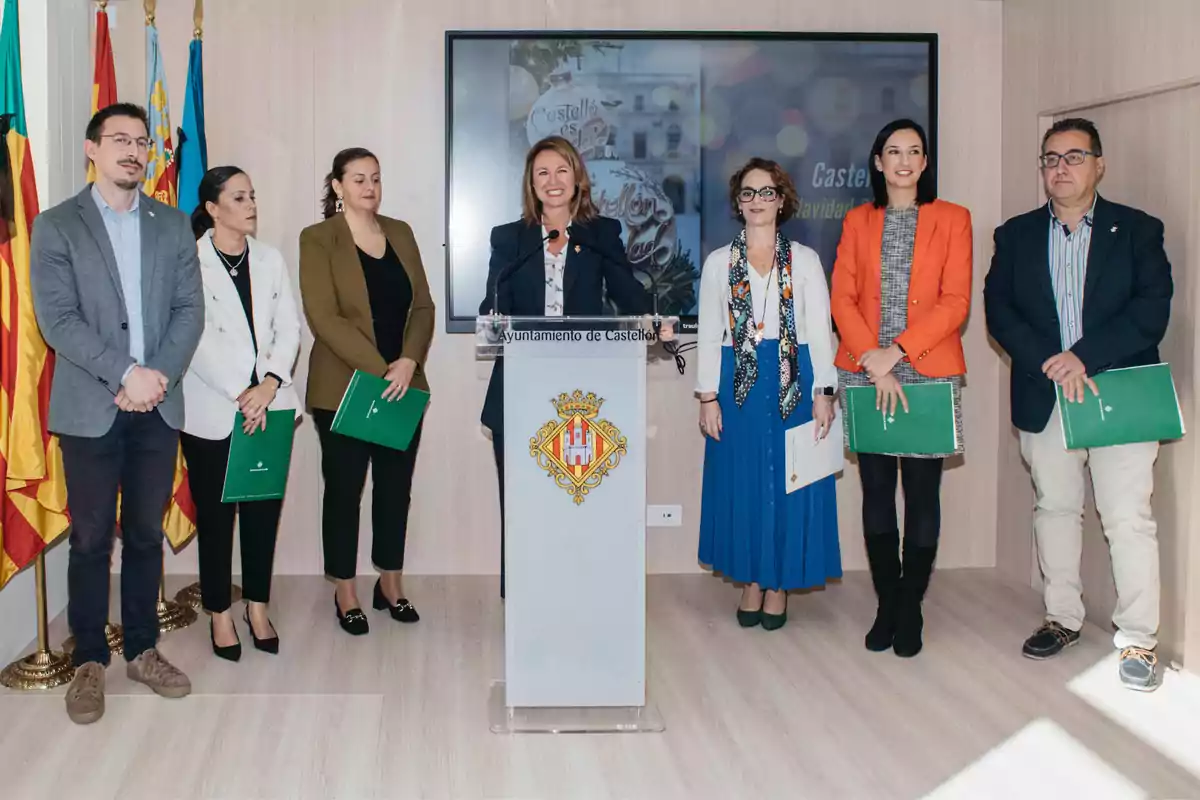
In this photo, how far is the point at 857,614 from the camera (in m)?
4.63

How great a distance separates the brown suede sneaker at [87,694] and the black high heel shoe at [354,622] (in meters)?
0.94

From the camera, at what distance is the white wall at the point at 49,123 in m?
4.13

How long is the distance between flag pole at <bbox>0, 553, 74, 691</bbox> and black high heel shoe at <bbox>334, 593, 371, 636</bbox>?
0.95 m

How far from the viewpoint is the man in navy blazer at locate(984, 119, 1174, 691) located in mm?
3842

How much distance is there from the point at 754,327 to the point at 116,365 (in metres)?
2.17

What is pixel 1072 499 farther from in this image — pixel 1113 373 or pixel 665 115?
pixel 665 115

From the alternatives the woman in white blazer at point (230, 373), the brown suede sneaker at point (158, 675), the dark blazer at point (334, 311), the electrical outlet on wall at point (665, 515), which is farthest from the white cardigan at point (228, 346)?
the electrical outlet on wall at point (665, 515)

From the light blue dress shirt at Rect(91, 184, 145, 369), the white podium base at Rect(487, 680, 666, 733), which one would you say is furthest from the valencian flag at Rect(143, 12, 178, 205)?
the white podium base at Rect(487, 680, 666, 733)

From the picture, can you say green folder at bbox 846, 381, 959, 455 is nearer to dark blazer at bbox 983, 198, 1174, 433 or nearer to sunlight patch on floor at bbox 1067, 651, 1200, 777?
dark blazer at bbox 983, 198, 1174, 433

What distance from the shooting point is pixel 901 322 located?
4078mm

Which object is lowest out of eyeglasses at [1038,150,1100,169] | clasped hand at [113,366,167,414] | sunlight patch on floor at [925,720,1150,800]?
sunlight patch on floor at [925,720,1150,800]

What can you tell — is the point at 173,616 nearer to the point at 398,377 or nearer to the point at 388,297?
the point at 398,377

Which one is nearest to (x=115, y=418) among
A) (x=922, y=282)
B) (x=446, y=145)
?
(x=446, y=145)

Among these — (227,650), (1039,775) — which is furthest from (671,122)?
(1039,775)
